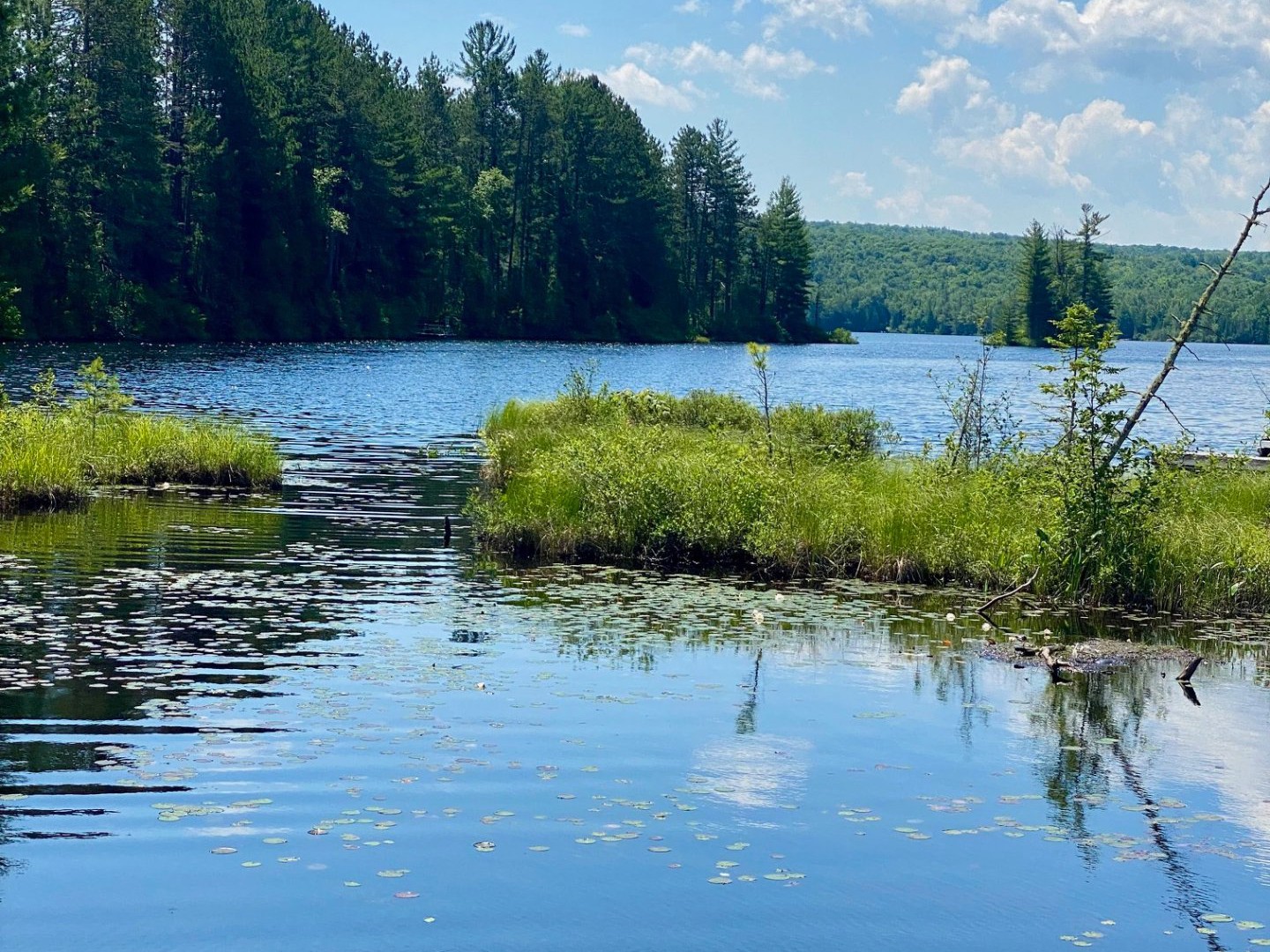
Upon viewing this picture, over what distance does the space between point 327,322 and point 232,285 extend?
893cm

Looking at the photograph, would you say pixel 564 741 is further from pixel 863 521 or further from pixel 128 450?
pixel 128 450

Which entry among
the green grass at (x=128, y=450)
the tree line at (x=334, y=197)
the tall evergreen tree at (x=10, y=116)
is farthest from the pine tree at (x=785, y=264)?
the green grass at (x=128, y=450)

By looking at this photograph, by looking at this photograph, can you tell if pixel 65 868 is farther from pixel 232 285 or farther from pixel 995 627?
pixel 232 285

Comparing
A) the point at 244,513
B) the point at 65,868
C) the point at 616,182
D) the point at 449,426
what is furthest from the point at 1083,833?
the point at 616,182

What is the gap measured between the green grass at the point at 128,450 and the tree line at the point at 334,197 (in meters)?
14.3

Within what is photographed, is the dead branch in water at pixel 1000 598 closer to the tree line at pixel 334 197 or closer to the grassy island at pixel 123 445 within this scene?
the grassy island at pixel 123 445

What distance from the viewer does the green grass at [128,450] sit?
75.3 ft

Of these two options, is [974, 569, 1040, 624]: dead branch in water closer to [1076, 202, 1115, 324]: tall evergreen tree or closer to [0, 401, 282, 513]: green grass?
[0, 401, 282, 513]: green grass

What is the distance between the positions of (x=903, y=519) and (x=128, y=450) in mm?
14427

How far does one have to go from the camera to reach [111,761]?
955cm

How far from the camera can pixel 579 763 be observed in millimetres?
10070

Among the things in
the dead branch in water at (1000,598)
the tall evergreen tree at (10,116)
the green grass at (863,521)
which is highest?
the tall evergreen tree at (10,116)

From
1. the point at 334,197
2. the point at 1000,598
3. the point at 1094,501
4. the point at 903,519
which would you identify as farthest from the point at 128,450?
the point at 334,197

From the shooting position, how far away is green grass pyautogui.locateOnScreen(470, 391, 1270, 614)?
1714 cm
